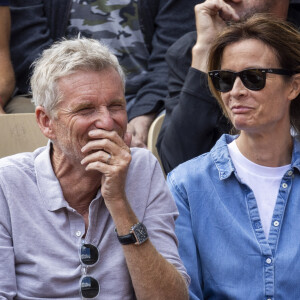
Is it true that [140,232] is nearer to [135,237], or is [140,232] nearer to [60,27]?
[135,237]

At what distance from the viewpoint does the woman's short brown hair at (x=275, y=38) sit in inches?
118

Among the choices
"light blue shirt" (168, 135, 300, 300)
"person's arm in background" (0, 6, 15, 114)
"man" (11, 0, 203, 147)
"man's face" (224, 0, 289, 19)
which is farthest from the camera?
"man" (11, 0, 203, 147)

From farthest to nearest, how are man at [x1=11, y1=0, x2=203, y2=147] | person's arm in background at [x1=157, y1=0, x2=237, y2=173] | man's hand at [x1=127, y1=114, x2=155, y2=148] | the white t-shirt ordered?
1. man at [x1=11, y1=0, x2=203, y2=147]
2. man's hand at [x1=127, y1=114, x2=155, y2=148]
3. person's arm in background at [x1=157, y1=0, x2=237, y2=173]
4. the white t-shirt

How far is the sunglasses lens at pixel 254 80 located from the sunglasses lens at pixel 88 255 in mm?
1021

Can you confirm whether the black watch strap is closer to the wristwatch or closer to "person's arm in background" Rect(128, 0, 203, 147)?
the wristwatch

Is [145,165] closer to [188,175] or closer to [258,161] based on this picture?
[188,175]

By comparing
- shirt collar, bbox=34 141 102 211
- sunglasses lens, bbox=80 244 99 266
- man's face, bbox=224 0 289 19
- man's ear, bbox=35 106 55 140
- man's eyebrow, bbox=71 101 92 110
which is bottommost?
sunglasses lens, bbox=80 244 99 266

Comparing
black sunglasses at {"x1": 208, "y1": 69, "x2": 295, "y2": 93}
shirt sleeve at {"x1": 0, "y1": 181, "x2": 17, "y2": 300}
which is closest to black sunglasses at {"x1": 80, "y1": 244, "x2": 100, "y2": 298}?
shirt sleeve at {"x1": 0, "y1": 181, "x2": 17, "y2": 300}

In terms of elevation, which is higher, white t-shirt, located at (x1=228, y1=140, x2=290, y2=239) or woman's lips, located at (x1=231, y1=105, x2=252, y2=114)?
woman's lips, located at (x1=231, y1=105, x2=252, y2=114)

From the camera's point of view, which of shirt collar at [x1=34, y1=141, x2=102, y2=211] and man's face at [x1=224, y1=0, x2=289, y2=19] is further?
man's face at [x1=224, y1=0, x2=289, y2=19]

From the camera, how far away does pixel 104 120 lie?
2416 mm

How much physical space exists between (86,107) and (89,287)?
0.64 meters

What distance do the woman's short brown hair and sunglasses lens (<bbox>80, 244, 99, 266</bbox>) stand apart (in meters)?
1.20

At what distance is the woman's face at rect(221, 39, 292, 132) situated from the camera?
9.65 feet
